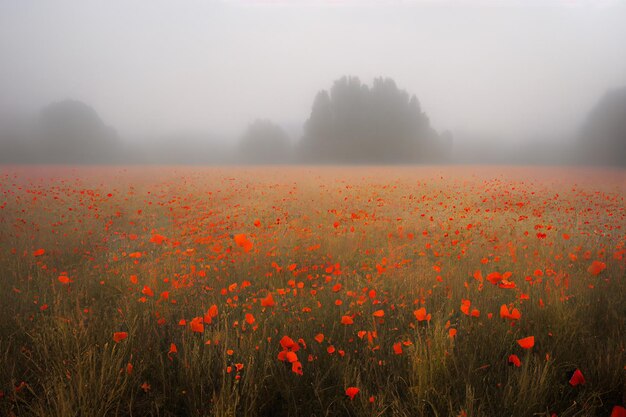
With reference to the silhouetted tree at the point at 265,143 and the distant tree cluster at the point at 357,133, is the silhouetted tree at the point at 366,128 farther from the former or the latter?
the silhouetted tree at the point at 265,143

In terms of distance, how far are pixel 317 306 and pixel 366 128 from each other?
8.71 m

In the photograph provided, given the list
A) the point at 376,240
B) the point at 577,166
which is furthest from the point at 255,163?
the point at 577,166

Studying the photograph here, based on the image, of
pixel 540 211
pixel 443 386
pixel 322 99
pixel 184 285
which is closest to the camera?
pixel 443 386

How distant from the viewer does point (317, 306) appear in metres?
2.85

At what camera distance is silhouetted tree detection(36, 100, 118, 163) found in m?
9.59

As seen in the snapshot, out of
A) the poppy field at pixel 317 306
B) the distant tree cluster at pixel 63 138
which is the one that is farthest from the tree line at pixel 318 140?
the poppy field at pixel 317 306

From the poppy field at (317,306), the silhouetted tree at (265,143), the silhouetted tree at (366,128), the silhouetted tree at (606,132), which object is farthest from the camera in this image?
the silhouetted tree at (265,143)

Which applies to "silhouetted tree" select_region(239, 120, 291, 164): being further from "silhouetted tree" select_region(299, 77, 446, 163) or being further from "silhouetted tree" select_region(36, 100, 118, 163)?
"silhouetted tree" select_region(36, 100, 118, 163)

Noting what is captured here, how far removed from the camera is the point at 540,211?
7.35 metres

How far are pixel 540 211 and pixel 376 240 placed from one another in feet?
14.7

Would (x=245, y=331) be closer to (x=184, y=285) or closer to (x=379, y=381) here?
(x=379, y=381)

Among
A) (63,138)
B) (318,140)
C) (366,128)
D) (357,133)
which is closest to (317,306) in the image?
(318,140)

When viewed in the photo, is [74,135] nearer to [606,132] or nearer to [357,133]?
[357,133]

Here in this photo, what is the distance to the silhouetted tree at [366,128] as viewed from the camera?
31.9 ft
